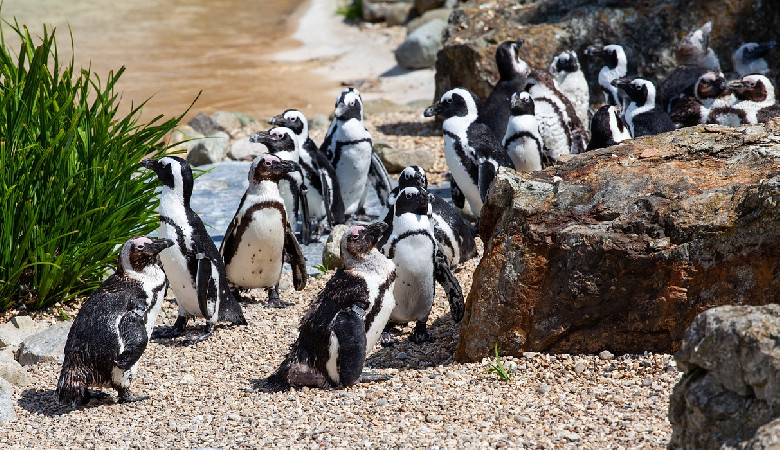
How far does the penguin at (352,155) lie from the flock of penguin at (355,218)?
0.04ft

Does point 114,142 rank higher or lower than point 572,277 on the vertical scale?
higher

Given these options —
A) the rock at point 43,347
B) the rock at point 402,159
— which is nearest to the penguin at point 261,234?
the rock at point 43,347

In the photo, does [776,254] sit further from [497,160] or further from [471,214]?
[471,214]

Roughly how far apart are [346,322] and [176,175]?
1.88 metres

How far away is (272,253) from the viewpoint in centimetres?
666

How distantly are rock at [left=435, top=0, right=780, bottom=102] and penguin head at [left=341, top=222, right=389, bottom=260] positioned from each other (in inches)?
251

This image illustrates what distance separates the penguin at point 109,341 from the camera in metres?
4.77

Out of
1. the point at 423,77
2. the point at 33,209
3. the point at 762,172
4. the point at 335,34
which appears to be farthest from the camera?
the point at 335,34

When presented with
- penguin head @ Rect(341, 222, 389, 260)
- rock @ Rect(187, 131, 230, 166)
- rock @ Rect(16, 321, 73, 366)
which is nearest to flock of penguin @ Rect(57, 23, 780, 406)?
penguin head @ Rect(341, 222, 389, 260)

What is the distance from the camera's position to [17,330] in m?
6.08

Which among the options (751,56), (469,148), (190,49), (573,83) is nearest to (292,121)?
(469,148)

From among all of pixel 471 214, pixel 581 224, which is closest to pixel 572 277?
pixel 581 224

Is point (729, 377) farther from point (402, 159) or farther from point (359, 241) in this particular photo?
point (402, 159)

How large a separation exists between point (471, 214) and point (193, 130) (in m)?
5.16
